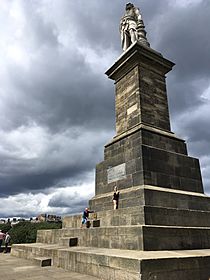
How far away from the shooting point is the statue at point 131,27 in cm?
1492

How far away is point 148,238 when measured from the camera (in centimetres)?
719

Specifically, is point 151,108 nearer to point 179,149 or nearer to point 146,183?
point 179,149

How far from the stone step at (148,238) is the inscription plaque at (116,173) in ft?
9.61

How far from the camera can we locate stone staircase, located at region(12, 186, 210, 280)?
564cm

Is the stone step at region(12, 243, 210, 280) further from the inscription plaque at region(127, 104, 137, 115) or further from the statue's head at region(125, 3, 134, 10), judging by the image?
the statue's head at region(125, 3, 134, 10)

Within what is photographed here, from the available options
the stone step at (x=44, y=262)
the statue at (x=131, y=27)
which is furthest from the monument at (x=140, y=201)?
the stone step at (x=44, y=262)

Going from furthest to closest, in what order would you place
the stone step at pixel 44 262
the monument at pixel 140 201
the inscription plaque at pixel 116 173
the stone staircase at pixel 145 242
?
the inscription plaque at pixel 116 173 < the stone step at pixel 44 262 < the monument at pixel 140 201 < the stone staircase at pixel 145 242

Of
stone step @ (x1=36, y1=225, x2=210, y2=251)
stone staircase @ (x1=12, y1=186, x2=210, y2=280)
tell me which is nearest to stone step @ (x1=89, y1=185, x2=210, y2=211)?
stone staircase @ (x1=12, y1=186, x2=210, y2=280)

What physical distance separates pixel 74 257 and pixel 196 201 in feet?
19.7

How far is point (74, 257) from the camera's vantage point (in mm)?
7523

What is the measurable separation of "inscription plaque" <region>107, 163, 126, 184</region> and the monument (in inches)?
0.5

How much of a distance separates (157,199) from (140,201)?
71cm

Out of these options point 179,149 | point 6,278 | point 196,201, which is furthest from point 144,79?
point 6,278

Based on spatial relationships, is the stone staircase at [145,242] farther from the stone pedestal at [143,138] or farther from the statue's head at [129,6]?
the statue's head at [129,6]
